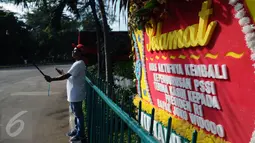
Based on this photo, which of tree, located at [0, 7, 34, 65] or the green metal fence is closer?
the green metal fence

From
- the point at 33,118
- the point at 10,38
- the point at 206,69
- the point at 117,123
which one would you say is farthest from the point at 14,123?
the point at 10,38

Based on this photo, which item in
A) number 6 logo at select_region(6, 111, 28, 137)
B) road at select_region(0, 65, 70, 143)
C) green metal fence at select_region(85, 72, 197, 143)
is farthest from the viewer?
number 6 logo at select_region(6, 111, 28, 137)

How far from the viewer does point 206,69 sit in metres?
2.58

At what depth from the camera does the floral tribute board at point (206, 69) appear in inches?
84.8

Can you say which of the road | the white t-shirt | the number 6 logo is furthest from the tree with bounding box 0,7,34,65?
the white t-shirt

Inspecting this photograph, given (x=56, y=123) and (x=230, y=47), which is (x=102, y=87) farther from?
(x=56, y=123)

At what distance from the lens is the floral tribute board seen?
2154 millimetres

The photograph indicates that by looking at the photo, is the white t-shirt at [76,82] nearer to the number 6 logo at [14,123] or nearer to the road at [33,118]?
the road at [33,118]

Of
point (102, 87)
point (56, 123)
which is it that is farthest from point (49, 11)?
point (102, 87)

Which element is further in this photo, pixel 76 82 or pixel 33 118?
pixel 33 118

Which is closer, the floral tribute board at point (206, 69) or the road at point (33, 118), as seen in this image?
Result: the floral tribute board at point (206, 69)

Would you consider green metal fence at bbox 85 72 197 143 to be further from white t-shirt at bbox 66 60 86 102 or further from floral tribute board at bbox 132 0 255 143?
white t-shirt at bbox 66 60 86 102

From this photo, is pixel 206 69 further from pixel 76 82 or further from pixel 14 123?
pixel 14 123

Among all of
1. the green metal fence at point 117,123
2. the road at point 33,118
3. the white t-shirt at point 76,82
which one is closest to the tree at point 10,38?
the road at point 33,118
